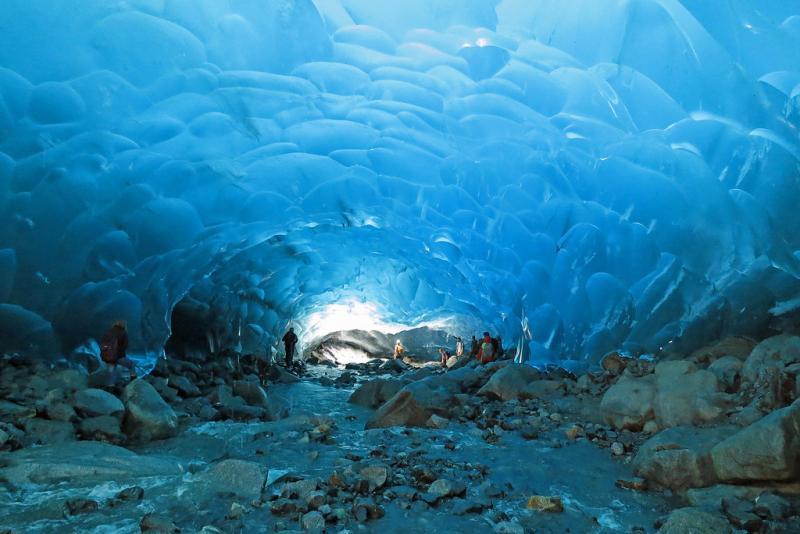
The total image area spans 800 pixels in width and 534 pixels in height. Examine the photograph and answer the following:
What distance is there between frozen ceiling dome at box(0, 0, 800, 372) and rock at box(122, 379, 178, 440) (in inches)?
93.7

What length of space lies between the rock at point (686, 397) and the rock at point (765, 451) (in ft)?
3.95

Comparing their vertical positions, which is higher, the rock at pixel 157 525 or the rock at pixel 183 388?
the rock at pixel 157 525

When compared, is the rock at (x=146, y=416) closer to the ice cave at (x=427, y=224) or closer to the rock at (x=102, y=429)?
the ice cave at (x=427, y=224)

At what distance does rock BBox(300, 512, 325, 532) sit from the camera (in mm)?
2815

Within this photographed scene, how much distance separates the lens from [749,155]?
5.66 meters

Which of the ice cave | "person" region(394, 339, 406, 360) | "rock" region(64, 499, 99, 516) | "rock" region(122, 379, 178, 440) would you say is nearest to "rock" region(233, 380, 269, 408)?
the ice cave

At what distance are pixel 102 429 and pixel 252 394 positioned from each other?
101 inches

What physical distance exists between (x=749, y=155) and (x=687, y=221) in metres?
1.12

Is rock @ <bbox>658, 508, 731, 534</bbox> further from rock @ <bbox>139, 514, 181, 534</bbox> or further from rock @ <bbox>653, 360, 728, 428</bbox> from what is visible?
rock @ <bbox>139, 514, 181, 534</bbox>

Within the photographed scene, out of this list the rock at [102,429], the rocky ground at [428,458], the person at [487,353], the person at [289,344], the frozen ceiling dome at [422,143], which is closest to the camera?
the rocky ground at [428,458]

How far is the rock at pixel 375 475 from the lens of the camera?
3418mm

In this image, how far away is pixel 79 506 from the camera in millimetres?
2988

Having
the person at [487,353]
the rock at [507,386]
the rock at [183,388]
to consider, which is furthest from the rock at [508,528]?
the person at [487,353]

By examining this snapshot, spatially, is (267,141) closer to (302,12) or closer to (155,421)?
(302,12)
